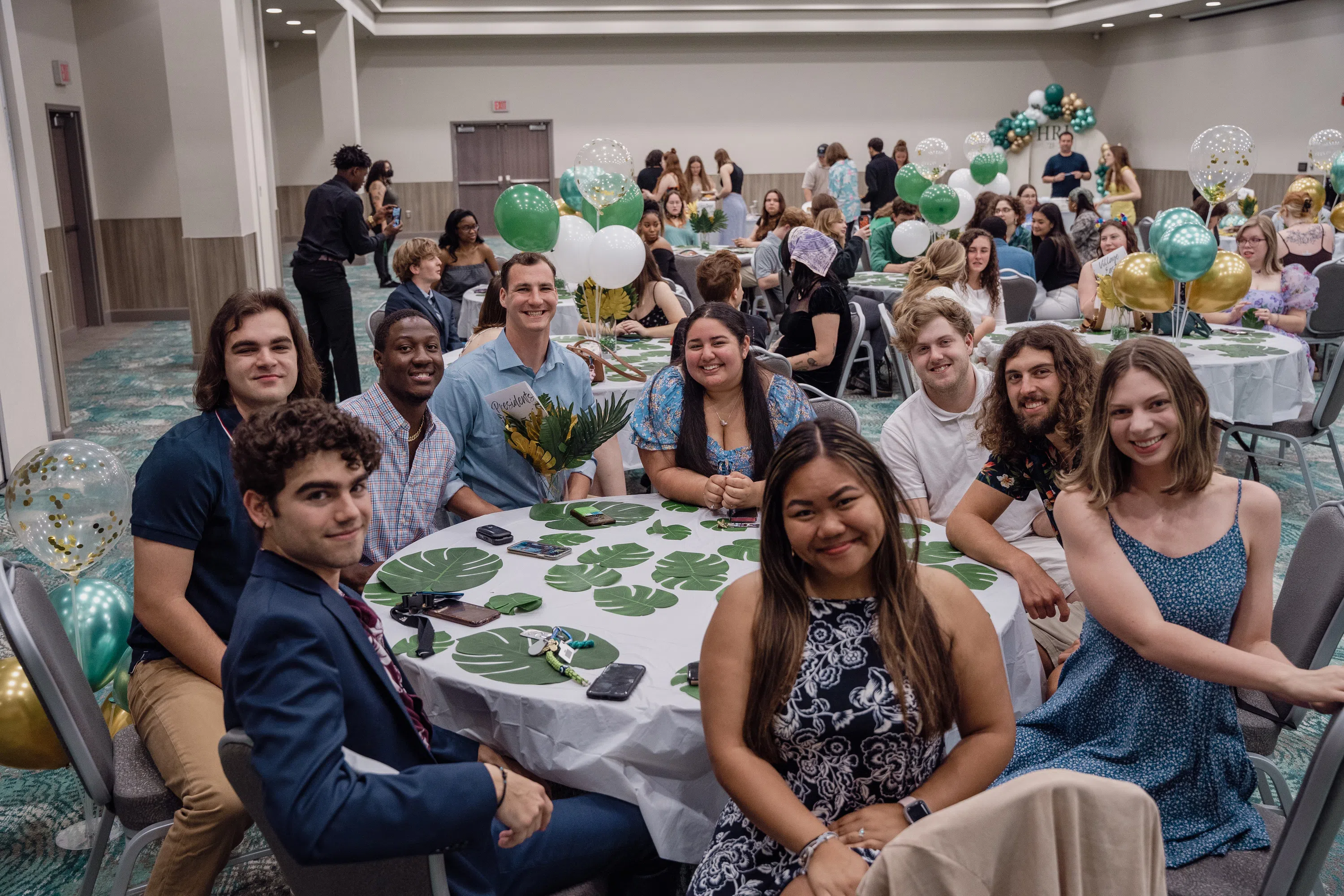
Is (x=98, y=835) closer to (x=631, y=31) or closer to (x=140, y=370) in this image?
(x=140, y=370)

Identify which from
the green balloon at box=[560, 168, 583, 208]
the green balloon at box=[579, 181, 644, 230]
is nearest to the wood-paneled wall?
the green balloon at box=[560, 168, 583, 208]

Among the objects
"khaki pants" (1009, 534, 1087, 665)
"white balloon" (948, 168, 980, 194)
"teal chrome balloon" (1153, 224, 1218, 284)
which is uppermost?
"white balloon" (948, 168, 980, 194)

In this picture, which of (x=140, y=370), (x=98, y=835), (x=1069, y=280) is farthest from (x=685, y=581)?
(x=140, y=370)

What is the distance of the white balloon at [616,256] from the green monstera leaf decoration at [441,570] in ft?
8.87

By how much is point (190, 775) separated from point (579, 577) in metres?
0.87

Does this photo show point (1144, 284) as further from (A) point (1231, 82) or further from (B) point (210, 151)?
(A) point (1231, 82)

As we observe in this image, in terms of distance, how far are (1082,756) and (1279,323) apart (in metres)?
A: 5.27

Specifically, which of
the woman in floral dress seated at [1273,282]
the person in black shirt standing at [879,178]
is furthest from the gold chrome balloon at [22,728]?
the person in black shirt standing at [879,178]

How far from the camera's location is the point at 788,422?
2982 millimetres

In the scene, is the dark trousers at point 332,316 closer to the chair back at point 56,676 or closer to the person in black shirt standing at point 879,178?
the chair back at point 56,676

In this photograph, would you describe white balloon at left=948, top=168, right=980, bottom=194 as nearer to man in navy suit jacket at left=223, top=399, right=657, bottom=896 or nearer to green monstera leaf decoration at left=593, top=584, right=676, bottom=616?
green monstera leaf decoration at left=593, top=584, right=676, bottom=616

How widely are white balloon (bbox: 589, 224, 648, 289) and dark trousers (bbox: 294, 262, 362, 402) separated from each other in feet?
7.27

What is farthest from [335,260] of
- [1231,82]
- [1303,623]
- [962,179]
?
[1231,82]

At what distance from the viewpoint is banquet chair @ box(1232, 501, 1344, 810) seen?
6.40 feet
